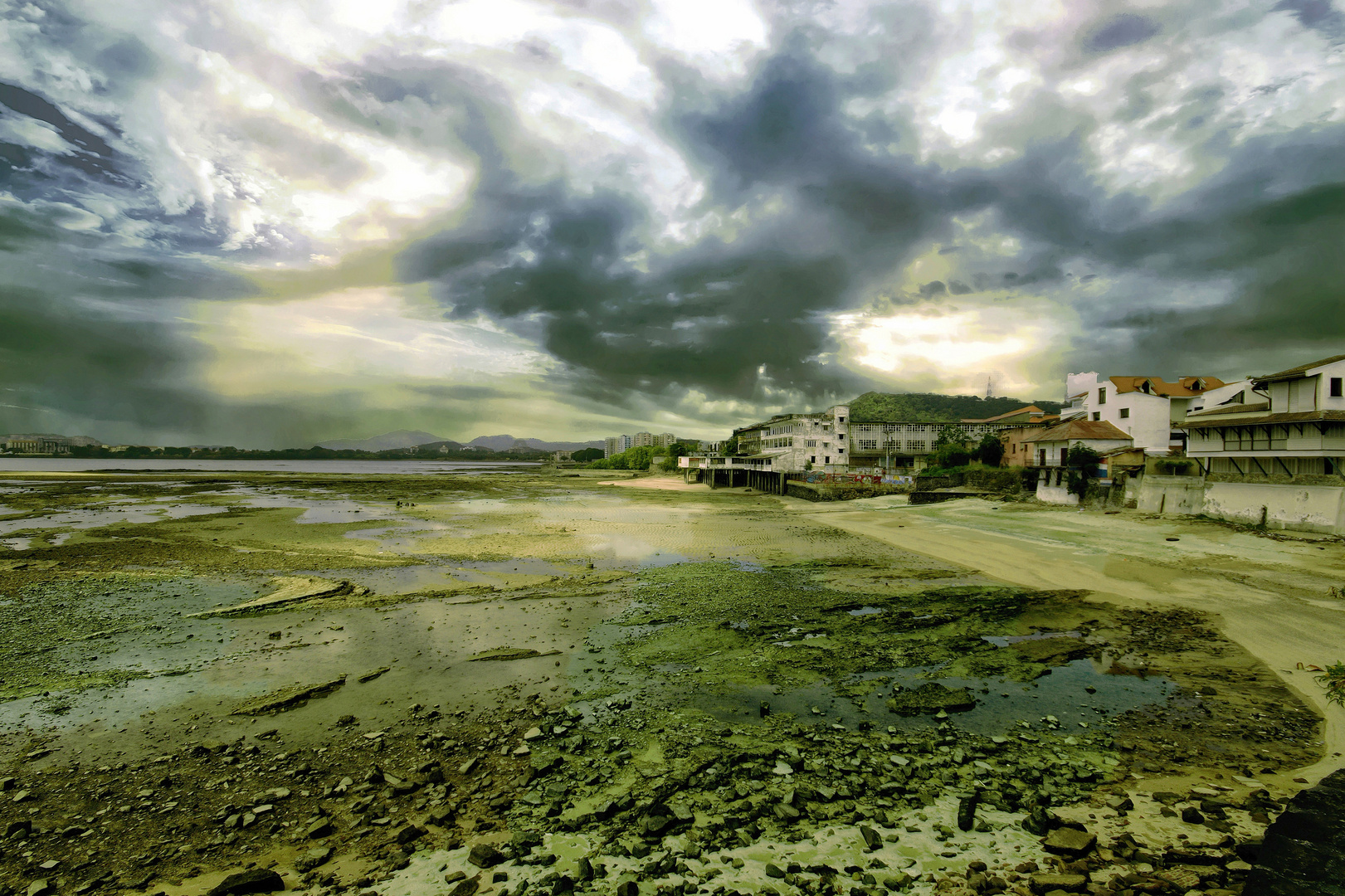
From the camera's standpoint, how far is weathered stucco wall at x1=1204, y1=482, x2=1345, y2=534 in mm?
23375

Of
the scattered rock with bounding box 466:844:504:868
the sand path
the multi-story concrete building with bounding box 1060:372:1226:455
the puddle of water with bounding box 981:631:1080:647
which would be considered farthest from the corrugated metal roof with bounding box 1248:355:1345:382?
the scattered rock with bounding box 466:844:504:868

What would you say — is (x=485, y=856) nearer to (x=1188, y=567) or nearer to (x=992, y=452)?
(x=1188, y=567)

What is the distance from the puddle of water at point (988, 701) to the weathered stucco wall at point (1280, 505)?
23.0m

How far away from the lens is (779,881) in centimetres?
539

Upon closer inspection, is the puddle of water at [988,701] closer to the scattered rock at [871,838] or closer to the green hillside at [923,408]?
the scattered rock at [871,838]

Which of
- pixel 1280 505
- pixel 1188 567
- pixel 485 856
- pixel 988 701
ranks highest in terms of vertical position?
pixel 1280 505

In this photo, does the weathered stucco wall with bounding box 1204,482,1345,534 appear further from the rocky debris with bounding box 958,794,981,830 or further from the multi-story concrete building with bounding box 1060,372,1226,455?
the rocky debris with bounding box 958,794,981,830

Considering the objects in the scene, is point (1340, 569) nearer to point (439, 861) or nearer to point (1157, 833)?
point (1157, 833)

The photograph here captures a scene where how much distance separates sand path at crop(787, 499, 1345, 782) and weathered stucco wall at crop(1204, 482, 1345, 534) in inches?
46.5

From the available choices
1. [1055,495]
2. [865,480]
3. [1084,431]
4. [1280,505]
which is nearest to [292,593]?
[1280,505]

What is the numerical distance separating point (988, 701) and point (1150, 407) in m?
49.7

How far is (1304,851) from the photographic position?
5.13 meters

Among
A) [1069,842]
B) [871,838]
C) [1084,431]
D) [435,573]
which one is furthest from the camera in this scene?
[1084,431]

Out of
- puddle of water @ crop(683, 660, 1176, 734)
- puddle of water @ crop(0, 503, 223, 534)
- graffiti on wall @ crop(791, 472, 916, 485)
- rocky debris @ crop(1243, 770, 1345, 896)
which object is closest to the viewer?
rocky debris @ crop(1243, 770, 1345, 896)
